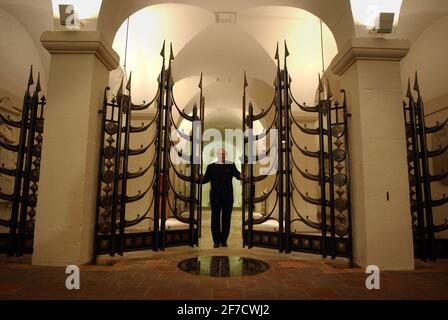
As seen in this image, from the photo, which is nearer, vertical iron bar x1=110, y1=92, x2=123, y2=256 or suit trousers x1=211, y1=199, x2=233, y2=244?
vertical iron bar x1=110, y1=92, x2=123, y2=256

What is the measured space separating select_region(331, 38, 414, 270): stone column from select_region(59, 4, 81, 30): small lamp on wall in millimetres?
3733

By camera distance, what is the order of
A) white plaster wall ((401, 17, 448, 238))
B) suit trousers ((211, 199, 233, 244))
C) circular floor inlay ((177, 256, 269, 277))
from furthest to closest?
white plaster wall ((401, 17, 448, 238)) < suit trousers ((211, 199, 233, 244)) < circular floor inlay ((177, 256, 269, 277))

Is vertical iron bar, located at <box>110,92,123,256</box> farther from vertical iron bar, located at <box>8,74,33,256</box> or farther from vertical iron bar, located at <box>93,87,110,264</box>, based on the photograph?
vertical iron bar, located at <box>8,74,33,256</box>

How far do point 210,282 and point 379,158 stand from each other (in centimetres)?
270

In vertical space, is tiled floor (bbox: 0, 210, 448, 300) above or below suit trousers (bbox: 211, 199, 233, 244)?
below

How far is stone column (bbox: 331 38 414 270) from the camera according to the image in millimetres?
3613

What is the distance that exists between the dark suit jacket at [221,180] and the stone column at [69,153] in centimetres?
200

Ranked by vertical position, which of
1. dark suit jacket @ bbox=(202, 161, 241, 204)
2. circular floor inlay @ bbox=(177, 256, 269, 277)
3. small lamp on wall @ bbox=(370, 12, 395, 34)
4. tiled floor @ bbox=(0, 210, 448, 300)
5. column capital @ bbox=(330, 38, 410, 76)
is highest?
small lamp on wall @ bbox=(370, 12, 395, 34)

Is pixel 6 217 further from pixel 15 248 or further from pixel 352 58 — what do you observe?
pixel 352 58

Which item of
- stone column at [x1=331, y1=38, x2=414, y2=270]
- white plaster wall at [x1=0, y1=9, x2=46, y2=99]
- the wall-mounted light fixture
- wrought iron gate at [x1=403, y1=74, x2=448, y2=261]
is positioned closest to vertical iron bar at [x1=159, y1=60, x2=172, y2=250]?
stone column at [x1=331, y1=38, x2=414, y2=270]

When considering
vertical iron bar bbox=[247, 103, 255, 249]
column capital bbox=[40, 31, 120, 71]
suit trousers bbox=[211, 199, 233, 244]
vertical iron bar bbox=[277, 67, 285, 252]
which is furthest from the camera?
suit trousers bbox=[211, 199, 233, 244]

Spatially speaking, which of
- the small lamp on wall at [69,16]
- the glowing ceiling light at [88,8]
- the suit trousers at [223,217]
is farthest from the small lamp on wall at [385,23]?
the small lamp on wall at [69,16]

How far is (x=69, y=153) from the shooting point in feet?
12.2

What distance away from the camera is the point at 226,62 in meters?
8.66
